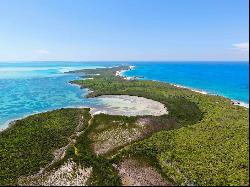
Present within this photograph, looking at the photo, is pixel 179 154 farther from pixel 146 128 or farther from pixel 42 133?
pixel 42 133

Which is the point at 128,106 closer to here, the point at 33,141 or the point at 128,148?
the point at 128,148

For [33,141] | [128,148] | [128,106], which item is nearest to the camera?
[128,148]

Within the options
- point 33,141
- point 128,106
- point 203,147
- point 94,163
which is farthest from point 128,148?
point 128,106

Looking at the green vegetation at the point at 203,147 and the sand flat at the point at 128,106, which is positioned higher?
the green vegetation at the point at 203,147

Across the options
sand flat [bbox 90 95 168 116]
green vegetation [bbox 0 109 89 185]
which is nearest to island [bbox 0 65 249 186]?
green vegetation [bbox 0 109 89 185]

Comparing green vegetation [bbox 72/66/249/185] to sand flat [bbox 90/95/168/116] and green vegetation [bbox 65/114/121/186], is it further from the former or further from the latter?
green vegetation [bbox 65/114/121/186]

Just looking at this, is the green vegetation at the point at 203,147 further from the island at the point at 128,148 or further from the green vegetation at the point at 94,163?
the green vegetation at the point at 94,163

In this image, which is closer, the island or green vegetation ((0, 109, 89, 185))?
the island

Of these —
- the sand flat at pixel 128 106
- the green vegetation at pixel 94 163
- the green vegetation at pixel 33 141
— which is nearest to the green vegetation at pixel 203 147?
the sand flat at pixel 128 106
